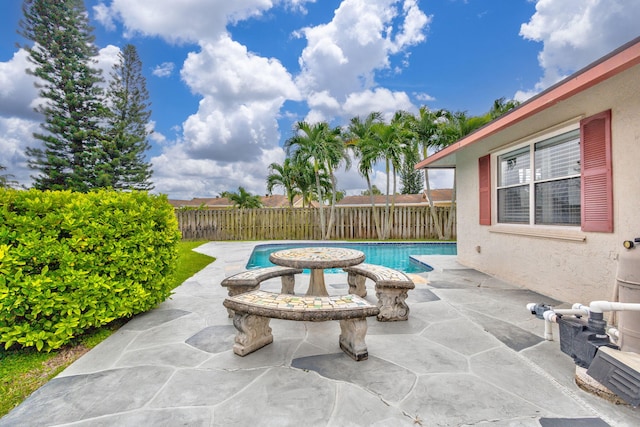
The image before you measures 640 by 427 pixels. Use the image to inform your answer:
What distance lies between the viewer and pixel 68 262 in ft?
8.01

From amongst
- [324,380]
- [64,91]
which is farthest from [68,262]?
[64,91]

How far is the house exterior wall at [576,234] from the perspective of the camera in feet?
9.23

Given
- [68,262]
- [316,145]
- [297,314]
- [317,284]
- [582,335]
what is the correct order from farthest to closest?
[316,145] < [317,284] < [68,262] < [297,314] < [582,335]

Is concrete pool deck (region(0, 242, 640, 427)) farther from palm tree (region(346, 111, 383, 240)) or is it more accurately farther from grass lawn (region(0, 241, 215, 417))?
palm tree (region(346, 111, 383, 240))

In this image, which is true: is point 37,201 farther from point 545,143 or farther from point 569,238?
point 545,143

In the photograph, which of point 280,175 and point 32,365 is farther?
point 280,175

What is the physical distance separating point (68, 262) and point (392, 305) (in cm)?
302

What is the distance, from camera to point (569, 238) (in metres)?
3.55

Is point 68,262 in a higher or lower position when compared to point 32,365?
higher

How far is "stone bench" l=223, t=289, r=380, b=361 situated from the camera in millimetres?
2096

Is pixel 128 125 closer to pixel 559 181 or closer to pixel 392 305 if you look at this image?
pixel 392 305

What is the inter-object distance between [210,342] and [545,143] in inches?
193

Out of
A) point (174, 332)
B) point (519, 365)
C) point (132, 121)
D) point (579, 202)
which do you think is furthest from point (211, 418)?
point (132, 121)

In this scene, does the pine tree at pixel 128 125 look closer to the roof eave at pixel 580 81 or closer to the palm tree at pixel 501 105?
the palm tree at pixel 501 105
